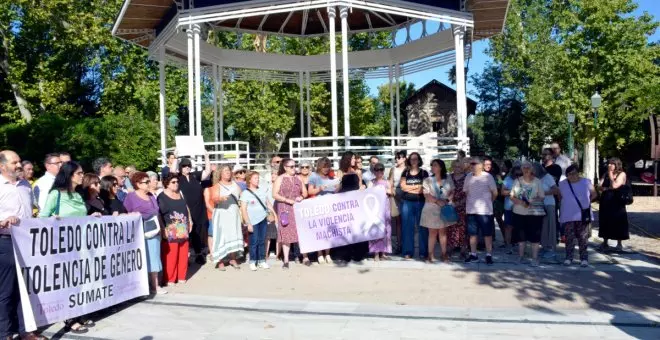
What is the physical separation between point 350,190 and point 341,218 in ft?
1.68

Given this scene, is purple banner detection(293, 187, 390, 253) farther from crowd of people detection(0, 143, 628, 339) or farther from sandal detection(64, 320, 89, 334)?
sandal detection(64, 320, 89, 334)

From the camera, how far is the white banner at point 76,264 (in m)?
5.70

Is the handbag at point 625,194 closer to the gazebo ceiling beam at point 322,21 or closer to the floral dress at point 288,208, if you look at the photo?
the floral dress at point 288,208

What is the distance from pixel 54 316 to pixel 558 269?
6.98 metres

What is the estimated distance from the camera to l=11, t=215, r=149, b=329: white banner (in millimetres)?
5695

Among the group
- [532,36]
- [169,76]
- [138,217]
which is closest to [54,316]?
[138,217]

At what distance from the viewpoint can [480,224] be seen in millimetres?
9320

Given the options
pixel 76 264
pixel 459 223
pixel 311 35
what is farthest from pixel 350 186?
pixel 311 35

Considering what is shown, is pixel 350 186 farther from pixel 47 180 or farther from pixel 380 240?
pixel 47 180

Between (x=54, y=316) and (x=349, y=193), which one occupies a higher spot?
(x=349, y=193)

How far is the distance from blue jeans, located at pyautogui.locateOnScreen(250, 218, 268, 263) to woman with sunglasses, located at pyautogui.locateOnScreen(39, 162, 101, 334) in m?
3.30

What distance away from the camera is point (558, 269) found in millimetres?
8875

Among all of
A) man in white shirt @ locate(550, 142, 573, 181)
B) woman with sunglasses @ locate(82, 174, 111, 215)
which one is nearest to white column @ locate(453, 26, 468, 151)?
man in white shirt @ locate(550, 142, 573, 181)

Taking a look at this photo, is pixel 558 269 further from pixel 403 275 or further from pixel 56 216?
pixel 56 216
